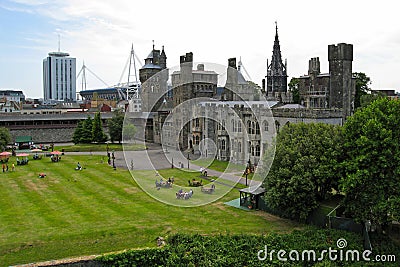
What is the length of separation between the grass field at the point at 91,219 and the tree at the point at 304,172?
5.87ft

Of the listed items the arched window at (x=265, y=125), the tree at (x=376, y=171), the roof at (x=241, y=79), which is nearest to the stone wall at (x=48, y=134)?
the roof at (x=241, y=79)

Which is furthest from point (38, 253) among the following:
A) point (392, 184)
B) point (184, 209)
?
point (392, 184)

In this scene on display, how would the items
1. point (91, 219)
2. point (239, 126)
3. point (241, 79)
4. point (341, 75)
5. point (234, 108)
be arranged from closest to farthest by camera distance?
point (91, 219), point (341, 75), point (239, 126), point (234, 108), point (241, 79)

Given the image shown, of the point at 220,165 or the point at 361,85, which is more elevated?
Result: the point at 361,85

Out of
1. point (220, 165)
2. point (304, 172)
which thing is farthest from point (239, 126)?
point (304, 172)

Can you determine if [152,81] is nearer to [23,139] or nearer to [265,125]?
[23,139]

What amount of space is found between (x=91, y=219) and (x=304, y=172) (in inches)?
638

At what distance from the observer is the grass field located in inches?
960

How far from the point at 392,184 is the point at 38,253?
72.8ft

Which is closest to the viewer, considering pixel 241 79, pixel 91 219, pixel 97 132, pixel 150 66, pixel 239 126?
pixel 91 219

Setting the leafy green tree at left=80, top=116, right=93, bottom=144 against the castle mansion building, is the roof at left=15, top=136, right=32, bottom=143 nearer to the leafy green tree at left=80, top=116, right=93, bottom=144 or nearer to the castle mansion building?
the leafy green tree at left=80, top=116, right=93, bottom=144

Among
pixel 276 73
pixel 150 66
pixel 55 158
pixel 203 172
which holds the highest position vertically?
pixel 150 66

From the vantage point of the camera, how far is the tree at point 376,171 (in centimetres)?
A: 2423

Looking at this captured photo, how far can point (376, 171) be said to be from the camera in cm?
2473
